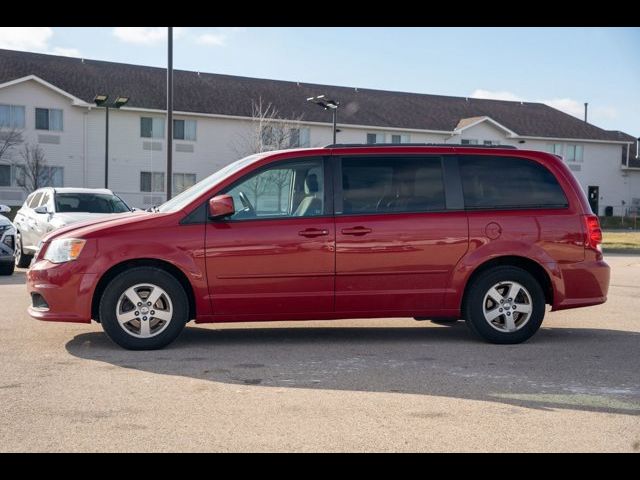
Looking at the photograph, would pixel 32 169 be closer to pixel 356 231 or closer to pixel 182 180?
pixel 182 180

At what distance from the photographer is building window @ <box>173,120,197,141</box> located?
157 feet

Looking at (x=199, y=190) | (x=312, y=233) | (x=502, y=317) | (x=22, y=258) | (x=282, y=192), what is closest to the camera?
(x=312, y=233)

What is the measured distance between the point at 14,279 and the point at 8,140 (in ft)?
98.8

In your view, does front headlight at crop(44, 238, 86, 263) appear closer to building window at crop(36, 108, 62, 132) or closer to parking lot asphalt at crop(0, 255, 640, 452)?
parking lot asphalt at crop(0, 255, 640, 452)

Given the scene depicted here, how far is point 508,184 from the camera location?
850cm

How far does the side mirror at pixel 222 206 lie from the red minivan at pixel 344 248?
2cm

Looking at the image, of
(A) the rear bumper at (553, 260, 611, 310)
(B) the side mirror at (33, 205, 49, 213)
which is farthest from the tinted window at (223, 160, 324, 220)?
(B) the side mirror at (33, 205, 49, 213)

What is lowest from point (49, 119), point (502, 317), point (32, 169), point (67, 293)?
point (502, 317)

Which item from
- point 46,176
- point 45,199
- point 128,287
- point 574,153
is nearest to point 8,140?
point 46,176

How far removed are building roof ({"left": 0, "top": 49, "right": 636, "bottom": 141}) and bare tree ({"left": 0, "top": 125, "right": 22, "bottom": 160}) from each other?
2.75 metres

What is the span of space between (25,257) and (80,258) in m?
10.7

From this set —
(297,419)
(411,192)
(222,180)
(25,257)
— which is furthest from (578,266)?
(25,257)

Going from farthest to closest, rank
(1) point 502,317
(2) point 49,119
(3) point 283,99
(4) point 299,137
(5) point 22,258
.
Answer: (3) point 283,99 < (4) point 299,137 < (2) point 49,119 < (5) point 22,258 < (1) point 502,317
